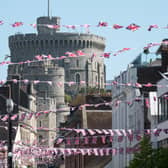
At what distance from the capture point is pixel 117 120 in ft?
231

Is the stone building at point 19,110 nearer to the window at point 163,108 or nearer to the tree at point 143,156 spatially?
the window at point 163,108

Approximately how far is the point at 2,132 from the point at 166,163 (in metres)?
66.1

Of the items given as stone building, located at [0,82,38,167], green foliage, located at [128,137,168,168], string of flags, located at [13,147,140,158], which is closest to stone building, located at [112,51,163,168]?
string of flags, located at [13,147,140,158]

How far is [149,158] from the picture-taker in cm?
4262

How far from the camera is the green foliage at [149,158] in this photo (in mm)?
41688

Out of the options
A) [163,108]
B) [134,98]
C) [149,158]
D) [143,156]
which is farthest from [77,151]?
[149,158]

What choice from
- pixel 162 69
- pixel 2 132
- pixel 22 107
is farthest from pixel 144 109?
pixel 22 107

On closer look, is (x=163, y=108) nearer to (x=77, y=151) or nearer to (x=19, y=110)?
(x=77, y=151)

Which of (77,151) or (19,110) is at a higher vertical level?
(19,110)

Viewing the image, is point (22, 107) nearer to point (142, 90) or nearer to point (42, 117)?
point (42, 117)

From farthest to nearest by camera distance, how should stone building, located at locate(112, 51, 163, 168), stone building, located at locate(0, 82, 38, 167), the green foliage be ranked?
stone building, located at locate(0, 82, 38, 167), stone building, located at locate(112, 51, 163, 168), the green foliage

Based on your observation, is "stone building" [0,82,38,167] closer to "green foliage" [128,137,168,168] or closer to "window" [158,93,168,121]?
"window" [158,93,168,121]

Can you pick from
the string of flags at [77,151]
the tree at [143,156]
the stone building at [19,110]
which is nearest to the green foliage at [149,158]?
the tree at [143,156]

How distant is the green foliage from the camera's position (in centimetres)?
4169
